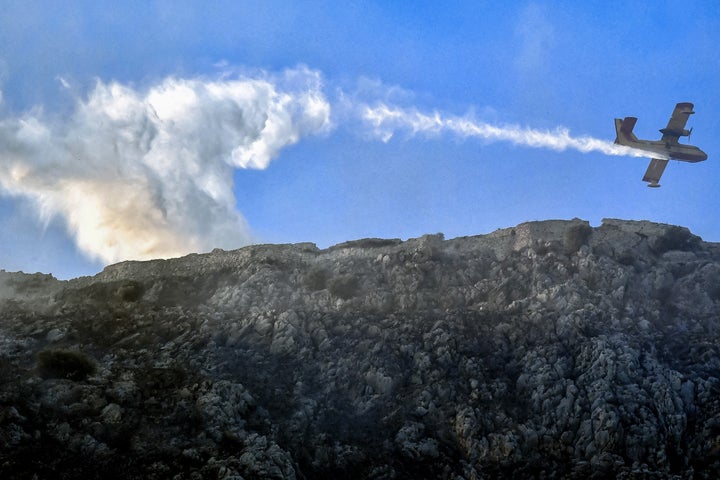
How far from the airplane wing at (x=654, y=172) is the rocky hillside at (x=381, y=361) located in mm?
7220

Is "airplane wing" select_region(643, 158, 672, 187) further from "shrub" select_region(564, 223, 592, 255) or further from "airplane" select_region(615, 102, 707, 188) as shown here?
"shrub" select_region(564, 223, 592, 255)

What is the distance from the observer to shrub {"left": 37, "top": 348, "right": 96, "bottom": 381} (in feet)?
121

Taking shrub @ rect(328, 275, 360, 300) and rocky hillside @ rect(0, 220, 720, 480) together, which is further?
shrub @ rect(328, 275, 360, 300)

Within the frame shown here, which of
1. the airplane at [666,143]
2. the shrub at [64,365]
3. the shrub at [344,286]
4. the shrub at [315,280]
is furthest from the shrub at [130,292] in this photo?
the airplane at [666,143]

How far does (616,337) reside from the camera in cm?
4103

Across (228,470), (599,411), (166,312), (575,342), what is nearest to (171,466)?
(228,470)

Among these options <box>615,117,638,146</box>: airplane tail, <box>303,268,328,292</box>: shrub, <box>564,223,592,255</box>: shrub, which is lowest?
<box>303,268,328,292</box>: shrub

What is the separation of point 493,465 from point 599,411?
725cm

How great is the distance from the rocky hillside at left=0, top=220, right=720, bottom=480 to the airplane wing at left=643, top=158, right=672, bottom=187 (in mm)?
7220

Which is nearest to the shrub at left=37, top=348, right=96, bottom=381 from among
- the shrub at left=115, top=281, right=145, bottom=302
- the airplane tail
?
the shrub at left=115, top=281, right=145, bottom=302

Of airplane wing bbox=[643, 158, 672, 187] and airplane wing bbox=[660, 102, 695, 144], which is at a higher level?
airplane wing bbox=[660, 102, 695, 144]

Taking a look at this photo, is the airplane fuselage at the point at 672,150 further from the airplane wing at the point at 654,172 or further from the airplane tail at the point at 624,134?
the airplane wing at the point at 654,172

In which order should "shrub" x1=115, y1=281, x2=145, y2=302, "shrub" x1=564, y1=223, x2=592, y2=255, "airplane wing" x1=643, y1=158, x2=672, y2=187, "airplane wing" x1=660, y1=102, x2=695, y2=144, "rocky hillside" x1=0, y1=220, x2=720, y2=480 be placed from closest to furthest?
"rocky hillside" x1=0, y1=220, x2=720, y2=480
"shrub" x1=115, y1=281, x2=145, y2=302
"shrub" x1=564, y1=223, x2=592, y2=255
"airplane wing" x1=660, y1=102, x2=695, y2=144
"airplane wing" x1=643, y1=158, x2=672, y2=187

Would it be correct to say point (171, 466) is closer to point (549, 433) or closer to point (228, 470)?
point (228, 470)
